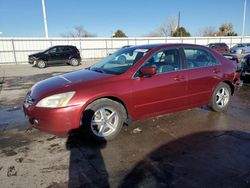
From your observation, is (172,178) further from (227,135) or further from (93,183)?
(227,135)

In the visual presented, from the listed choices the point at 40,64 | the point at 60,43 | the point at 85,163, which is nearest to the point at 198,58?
the point at 85,163

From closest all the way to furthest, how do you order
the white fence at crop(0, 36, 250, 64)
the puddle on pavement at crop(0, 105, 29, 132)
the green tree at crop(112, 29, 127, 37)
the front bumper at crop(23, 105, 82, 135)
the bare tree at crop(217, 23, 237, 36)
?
the front bumper at crop(23, 105, 82, 135), the puddle on pavement at crop(0, 105, 29, 132), the white fence at crop(0, 36, 250, 64), the green tree at crop(112, 29, 127, 37), the bare tree at crop(217, 23, 237, 36)

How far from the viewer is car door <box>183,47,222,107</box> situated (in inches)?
193

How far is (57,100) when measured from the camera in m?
3.67

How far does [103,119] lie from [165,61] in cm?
177

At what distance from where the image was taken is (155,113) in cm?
451

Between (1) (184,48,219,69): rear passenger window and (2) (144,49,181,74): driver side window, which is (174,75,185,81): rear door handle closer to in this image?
(2) (144,49,181,74): driver side window

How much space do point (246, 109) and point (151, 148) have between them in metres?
3.43

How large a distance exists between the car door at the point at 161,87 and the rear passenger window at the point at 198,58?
26 cm

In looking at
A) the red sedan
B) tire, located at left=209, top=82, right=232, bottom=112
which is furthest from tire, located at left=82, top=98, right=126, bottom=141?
tire, located at left=209, top=82, right=232, bottom=112

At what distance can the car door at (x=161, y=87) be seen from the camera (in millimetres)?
4230

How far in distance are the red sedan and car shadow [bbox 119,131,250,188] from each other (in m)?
0.89

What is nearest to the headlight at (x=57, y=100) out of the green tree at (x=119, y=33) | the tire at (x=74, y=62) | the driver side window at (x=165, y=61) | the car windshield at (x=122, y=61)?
the car windshield at (x=122, y=61)

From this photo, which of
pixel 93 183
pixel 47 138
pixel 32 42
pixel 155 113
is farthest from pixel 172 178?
pixel 32 42
